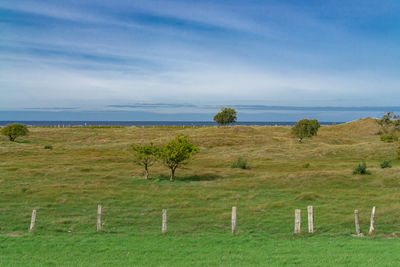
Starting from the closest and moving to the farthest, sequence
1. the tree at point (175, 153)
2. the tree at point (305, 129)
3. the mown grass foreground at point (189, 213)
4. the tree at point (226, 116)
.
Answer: the mown grass foreground at point (189, 213), the tree at point (175, 153), the tree at point (305, 129), the tree at point (226, 116)

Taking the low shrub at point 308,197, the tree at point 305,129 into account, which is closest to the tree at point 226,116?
the tree at point 305,129

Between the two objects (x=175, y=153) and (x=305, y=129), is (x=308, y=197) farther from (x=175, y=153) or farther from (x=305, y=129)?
(x=305, y=129)

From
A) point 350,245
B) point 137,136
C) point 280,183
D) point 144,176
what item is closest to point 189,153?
point 144,176

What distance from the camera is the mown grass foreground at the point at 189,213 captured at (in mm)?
17922

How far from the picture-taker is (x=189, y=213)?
2816 cm

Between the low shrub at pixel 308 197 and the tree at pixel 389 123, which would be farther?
the tree at pixel 389 123

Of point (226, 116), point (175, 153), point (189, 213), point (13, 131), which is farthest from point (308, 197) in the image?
point (226, 116)

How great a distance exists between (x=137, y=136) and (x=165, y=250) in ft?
316

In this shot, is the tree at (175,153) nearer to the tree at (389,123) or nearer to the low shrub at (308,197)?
the low shrub at (308,197)

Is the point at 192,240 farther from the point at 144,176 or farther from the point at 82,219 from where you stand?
the point at 144,176

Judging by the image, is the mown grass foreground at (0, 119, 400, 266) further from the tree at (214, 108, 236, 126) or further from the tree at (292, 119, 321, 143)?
the tree at (214, 108, 236, 126)

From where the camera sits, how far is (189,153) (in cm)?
4828

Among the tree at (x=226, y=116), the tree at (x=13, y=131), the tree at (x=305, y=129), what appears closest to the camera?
the tree at (x=13, y=131)

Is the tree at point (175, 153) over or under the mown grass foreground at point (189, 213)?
over
